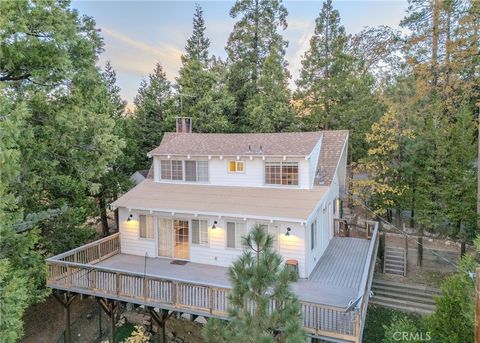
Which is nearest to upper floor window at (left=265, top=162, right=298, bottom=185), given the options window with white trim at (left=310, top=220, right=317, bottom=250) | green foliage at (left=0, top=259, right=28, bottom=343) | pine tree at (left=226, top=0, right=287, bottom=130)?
window with white trim at (left=310, top=220, right=317, bottom=250)

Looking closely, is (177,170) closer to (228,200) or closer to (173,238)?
(173,238)

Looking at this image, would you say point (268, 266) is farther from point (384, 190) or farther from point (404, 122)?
point (404, 122)

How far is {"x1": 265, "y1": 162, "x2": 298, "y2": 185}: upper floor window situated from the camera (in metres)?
13.8

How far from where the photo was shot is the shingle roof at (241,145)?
46.2 ft

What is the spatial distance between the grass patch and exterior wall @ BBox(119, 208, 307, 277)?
10.3 feet

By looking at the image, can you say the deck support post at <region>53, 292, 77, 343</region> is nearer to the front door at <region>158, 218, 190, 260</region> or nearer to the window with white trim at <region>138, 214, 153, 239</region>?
the window with white trim at <region>138, 214, 153, 239</region>

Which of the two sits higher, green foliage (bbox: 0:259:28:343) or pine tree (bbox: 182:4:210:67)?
pine tree (bbox: 182:4:210:67)

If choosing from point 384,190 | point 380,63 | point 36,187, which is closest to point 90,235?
point 36,187

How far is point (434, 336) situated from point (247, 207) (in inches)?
278

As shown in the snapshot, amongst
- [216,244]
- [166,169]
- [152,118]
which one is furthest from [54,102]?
[152,118]

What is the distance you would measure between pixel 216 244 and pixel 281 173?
4.04 metres

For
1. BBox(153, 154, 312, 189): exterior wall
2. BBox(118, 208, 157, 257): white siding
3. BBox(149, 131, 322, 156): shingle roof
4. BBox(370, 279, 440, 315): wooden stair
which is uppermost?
BBox(149, 131, 322, 156): shingle roof

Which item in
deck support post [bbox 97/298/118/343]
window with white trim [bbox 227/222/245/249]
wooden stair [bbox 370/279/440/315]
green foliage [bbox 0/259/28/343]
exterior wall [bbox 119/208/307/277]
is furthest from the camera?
wooden stair [bbox 370/279/440/315]

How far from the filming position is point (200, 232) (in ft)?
42.9
